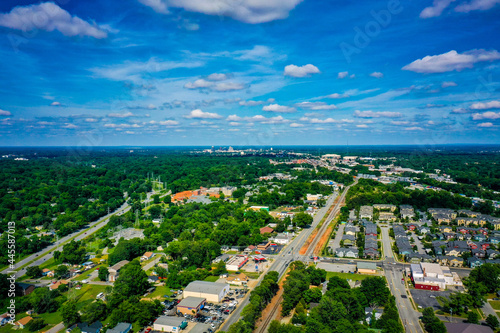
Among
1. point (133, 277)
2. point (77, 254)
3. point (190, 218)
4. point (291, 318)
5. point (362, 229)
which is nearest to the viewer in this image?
point (291, 318)

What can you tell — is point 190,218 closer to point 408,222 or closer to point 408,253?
point 408,253

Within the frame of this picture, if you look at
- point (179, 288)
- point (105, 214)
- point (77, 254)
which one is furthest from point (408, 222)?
point (105, 214)

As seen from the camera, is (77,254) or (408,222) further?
(408,222)

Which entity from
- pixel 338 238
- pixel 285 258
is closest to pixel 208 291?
pixel 285 258

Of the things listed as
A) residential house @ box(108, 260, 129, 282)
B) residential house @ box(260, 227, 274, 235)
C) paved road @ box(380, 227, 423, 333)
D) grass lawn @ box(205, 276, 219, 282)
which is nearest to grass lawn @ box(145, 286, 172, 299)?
grass lawn @ box(205, 276, 219, 282)

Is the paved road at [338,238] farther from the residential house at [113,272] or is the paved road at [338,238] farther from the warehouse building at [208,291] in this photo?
the residential house at [113,272]

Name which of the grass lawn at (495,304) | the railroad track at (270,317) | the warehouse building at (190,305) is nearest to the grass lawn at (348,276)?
the railroad track at (270,317)
